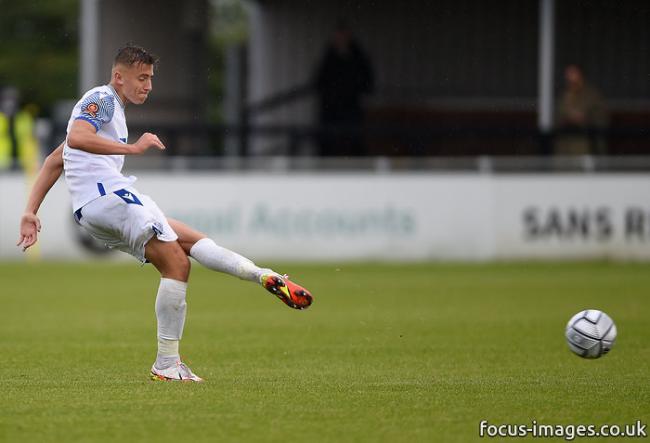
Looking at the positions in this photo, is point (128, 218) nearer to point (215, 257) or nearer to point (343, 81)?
point (215, 257)

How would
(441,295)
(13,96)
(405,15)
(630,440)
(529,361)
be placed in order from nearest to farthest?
(630,440), (529,361), (441,295), (13,96), (405,15)

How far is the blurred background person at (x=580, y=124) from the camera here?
21281 millimetres

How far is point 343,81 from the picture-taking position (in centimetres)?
2234

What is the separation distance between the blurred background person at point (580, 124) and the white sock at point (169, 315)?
13951 mm

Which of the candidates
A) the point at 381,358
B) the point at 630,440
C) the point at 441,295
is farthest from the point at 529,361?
the point at 441,295

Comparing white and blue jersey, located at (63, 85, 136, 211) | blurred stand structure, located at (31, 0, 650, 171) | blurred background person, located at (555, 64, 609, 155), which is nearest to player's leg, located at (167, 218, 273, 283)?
white and blue jersey, located at (63, 85, 136, 211)

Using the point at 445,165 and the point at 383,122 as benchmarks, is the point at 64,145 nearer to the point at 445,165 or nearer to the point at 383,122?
the point at 445,165

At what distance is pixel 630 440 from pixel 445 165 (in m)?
14.5

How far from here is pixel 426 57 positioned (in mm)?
26719

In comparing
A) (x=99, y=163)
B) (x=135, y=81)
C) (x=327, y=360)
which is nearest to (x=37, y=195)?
(x=99, y=163)

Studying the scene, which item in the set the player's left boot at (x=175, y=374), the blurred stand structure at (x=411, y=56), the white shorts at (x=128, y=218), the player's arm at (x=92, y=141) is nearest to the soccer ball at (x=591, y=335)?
the player's left boot at (x=175, y=374)

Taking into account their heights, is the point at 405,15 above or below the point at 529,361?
above

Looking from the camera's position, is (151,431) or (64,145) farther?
(64,145)

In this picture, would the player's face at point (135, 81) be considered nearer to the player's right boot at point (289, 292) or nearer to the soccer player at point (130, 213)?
the soccer player at point (130, 213)
